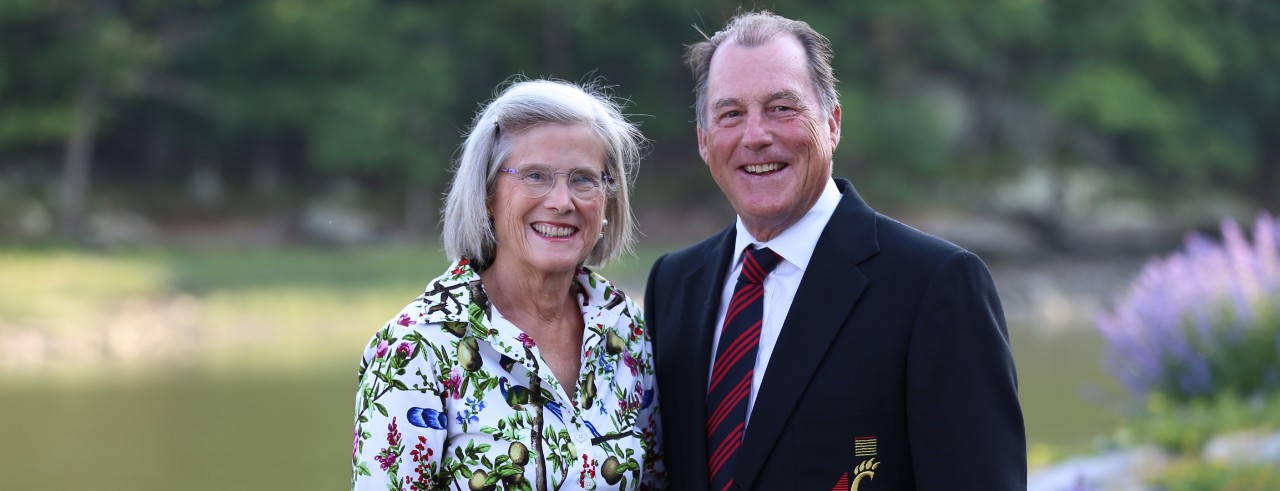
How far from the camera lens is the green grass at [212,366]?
35.3 ft

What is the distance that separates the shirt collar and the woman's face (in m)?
0.44

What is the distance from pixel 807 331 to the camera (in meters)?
3.02

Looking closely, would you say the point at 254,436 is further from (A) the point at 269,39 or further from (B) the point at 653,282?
(A) the point at 269,39

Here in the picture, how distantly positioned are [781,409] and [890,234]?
0.48m

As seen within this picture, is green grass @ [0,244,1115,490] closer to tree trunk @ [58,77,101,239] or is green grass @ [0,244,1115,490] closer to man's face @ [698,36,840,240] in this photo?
tree trunk @ [58,77,101,239]

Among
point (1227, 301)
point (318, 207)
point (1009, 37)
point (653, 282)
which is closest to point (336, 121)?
point (318, 207)

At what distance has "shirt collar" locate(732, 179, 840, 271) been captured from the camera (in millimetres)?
3156

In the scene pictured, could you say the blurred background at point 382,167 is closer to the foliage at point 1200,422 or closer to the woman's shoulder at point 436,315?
the foliage at point 1200,422

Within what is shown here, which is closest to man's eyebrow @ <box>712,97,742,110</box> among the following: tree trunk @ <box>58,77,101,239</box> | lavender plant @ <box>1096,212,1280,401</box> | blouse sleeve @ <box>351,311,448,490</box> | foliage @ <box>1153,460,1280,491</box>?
blouse sleeve @ <box>351,311,448,490</box>

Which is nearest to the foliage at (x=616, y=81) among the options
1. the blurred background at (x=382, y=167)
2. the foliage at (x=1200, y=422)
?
the blurred background at (x=382, y=167)

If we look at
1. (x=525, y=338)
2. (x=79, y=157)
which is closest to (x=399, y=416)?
(x=525, y=338)

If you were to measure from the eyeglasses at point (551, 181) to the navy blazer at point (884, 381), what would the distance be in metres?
0.54

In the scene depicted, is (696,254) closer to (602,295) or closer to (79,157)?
(602,295)

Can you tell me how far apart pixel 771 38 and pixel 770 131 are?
0.72 feet
